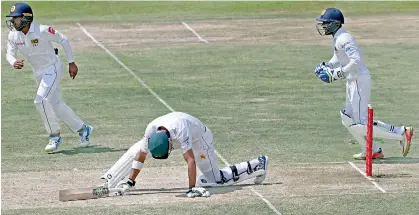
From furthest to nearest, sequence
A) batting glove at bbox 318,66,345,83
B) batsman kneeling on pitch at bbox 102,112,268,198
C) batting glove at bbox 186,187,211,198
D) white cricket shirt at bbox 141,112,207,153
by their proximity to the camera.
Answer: batting glove at bbox 318,66,345,83 → batting glove at bbox 186,187,211,198 → white cricket shirt at bbox 141,112,207,153 → batsman kneeling on pitch at bbox 102,112,268,198

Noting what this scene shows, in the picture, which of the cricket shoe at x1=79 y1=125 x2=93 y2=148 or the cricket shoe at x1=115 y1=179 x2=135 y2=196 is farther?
the cricket shoe at x1=79 y1=125 x2=93 y2=148

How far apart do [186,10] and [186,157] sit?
20.9 meters

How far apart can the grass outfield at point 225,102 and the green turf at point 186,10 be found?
6cm

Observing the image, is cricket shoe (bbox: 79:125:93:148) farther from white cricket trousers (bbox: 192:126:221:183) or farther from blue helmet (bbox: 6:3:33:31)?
white cricket trousers (bbox: 192:126:221:183)

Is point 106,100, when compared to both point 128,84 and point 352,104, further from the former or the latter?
point 352,104

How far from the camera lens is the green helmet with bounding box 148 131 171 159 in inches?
574

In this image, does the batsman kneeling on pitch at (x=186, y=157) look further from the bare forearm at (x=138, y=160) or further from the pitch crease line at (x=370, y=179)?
the pitch crease line at (x=370, y=179)

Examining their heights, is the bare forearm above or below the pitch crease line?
above

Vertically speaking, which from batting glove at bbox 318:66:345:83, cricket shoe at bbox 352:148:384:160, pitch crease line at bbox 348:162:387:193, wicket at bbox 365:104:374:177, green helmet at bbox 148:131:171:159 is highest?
batting glove at bbox 318:66:345:83

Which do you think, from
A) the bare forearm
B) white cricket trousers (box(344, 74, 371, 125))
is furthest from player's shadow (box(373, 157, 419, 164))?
the bare forearm

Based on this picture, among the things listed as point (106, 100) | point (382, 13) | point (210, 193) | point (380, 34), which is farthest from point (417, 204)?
point (382, 13)

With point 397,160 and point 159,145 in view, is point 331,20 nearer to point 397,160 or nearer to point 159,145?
point 397,160

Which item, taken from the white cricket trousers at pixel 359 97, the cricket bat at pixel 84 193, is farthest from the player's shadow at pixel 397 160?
the cricket bat at pixel 84 193

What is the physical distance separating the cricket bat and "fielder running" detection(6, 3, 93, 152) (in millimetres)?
3278
